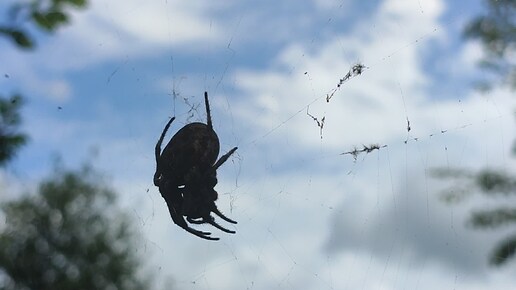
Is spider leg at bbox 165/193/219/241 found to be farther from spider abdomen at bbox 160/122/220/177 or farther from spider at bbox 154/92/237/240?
spider abdomen at bbox 160/122/220/177

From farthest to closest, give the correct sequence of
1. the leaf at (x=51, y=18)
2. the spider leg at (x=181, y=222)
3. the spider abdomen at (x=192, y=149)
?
the spider leg at (x=181, y=222) < the spider abdomen at (x=192, y=149) < the leaf at (x=51, y=18)

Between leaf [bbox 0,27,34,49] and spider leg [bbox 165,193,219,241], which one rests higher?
leaf [bbox 0,27,34,49]

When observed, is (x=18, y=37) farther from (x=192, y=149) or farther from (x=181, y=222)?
(x=181, y=222)

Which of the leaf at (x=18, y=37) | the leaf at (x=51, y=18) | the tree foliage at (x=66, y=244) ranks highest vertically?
the leaf at (x=51, y=18)

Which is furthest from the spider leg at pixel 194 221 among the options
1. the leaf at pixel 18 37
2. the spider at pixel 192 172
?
the leaf at pixel 18 37

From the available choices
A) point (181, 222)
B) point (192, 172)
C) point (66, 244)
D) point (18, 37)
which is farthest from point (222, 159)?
point (66, 244)

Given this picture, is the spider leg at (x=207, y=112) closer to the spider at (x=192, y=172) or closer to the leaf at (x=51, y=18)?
the spider at (x=192, y=172)

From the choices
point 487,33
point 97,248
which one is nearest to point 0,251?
point 97,248

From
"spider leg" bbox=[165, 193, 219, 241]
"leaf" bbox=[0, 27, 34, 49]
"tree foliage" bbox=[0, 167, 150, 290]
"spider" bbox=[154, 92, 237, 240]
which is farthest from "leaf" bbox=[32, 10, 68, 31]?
"tree foliage" bbox=[0, 167, 150, 290]
